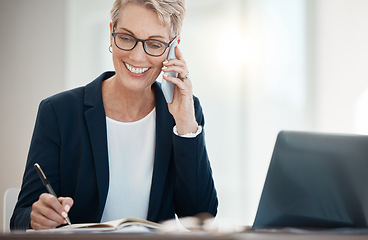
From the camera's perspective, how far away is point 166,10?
162 cm

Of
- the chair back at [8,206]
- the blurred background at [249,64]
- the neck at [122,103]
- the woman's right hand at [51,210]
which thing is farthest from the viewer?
the blurred background at [249,64]

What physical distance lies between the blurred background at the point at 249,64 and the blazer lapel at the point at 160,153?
1935 mm

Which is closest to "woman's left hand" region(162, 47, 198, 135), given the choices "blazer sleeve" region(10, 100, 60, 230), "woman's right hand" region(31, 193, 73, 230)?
"blazer sleeve" region(10, 100, 60, 230)

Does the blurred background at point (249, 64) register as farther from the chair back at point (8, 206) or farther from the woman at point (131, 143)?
the woman at point (131, 143)

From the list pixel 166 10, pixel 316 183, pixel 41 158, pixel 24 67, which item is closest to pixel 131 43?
pixel 166 10

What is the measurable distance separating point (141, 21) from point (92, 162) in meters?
0.54

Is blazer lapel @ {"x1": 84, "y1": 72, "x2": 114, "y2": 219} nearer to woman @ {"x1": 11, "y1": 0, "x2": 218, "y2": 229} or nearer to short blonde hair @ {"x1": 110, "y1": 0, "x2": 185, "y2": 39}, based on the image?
woman @ {"x1": 11, "y1": 0, "x2": 218, "y2": 229}

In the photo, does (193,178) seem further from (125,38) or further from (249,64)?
(249,64)

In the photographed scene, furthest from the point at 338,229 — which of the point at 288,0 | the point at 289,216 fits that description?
the point at 288,0

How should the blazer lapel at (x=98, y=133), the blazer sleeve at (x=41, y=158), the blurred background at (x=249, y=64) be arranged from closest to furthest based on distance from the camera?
the blazer sleeve at (x=41, y=158) < the blazer lapel at (x=98, y=133) < the blurred background at (x=249, y=64)

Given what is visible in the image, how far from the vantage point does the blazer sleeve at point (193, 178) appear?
5.15 feet

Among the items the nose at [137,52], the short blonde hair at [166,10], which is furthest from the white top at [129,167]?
the short blonde hair at [166,10]

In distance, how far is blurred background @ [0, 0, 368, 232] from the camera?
3541 mm

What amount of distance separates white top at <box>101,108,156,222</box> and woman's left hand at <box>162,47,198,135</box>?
177 mm
